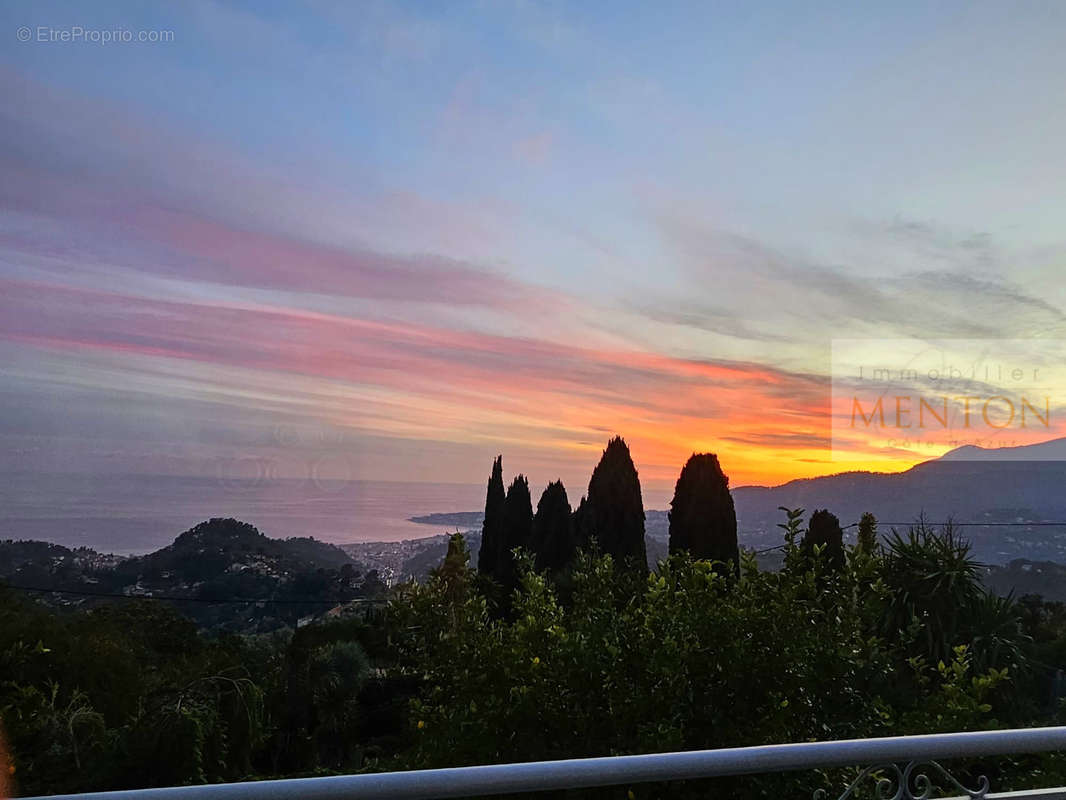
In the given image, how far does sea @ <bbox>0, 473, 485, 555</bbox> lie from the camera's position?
6.99 meters

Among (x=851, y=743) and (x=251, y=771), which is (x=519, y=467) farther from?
(x=851, y=743)

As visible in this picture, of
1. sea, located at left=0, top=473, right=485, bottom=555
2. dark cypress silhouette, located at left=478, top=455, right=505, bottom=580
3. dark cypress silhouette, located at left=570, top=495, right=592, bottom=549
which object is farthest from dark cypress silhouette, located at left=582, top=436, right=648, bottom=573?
sea, located at left=0, top=473, right=485, bottom=555

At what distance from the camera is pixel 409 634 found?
3539 mm

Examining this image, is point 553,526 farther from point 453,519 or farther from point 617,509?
point 453,519

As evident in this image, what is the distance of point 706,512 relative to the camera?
1215cm

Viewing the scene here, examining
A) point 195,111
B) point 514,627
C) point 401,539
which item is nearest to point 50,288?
point 195,111

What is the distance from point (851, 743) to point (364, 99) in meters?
6.17

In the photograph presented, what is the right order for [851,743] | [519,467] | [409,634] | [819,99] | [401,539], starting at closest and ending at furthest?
[851,743] → [409,634] → [819,99] → [401,539] → [519,467]

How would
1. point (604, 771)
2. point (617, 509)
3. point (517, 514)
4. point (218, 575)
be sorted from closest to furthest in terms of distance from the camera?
point (604, 771) → point (218, 575) → point (617, 509) → point (517, 514)

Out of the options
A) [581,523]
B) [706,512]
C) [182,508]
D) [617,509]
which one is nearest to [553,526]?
[581,523]

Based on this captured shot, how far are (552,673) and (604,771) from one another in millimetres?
1748

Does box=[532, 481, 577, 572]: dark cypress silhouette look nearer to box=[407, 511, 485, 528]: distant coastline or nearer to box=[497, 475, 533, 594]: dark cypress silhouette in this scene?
box=[497, 475, 533, 594]: dark cypress silhouette

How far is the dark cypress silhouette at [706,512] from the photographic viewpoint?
12.1 m

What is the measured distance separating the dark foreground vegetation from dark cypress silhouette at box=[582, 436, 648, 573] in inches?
198
